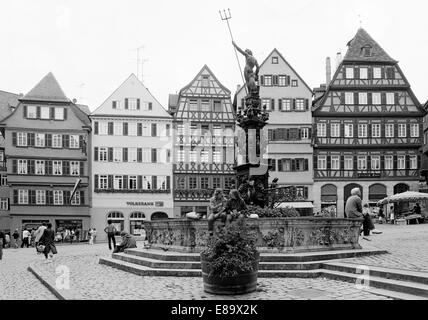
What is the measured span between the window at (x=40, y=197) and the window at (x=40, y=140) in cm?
378

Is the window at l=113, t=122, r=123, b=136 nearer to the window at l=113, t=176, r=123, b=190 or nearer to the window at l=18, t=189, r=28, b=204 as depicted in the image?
the window at l=113, t=176, r=123, b=190

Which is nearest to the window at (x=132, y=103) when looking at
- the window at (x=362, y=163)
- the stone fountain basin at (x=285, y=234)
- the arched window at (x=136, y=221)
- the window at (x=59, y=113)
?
the window at (x=59, y=113)

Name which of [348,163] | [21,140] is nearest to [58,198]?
[21,140]

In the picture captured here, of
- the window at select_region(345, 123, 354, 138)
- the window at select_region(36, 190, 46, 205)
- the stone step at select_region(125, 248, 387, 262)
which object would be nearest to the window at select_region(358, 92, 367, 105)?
the window at select_region(345, 123, 354, 138)

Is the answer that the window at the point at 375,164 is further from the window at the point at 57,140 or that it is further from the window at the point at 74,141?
the window at the point at 57,140

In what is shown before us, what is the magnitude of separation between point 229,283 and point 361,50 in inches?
1653

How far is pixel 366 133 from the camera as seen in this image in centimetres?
4738

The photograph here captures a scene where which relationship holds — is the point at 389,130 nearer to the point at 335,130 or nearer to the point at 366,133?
the point at 366,133

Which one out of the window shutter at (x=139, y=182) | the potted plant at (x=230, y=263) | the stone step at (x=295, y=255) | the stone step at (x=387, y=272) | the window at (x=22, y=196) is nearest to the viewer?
the potted plant at (x=230, y=263)

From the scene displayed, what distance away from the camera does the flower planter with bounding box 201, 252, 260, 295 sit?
9.17 metres

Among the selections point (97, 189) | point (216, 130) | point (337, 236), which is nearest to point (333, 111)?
point (216, 130)

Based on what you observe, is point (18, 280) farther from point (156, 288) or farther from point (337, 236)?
point (337, 236)

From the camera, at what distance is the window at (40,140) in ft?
152

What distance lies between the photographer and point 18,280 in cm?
1416
